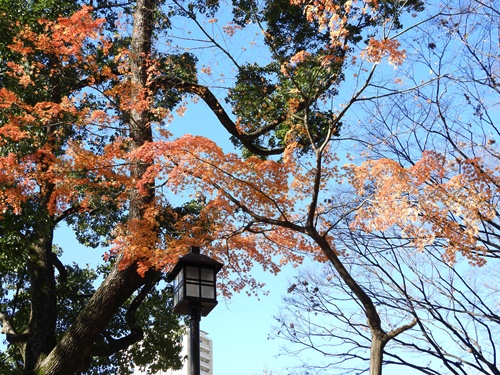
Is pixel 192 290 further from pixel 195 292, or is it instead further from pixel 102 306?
pixel 102 306

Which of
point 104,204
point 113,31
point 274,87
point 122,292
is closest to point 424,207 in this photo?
point 274,87

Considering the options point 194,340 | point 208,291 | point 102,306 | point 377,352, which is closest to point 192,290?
point 208,291

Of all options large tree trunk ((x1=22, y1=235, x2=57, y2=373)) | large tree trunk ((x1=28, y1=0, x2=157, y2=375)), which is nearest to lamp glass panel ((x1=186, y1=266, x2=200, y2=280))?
large tree trunk ((x1=28, y1=0, x2=157, y2=375))

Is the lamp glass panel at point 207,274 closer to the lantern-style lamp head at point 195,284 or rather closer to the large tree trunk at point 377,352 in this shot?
the lantern-style lamp head at point 195,284

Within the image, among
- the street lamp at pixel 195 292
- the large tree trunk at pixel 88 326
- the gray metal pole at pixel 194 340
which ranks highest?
the large tree trunk at pixel 88 326

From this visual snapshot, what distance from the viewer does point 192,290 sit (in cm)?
546

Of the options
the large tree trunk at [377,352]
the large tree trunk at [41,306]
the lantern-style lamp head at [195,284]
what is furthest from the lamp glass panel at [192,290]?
the large tree trunk at [41,306]

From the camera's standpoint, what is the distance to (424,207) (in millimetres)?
8383

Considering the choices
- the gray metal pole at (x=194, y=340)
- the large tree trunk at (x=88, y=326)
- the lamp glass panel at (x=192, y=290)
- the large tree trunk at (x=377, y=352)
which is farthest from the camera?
the large tree trunk at (x=88, y=326)

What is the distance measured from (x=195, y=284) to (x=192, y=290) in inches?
2.5

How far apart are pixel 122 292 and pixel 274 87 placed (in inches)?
179

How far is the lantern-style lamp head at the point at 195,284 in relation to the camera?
5.43 metres

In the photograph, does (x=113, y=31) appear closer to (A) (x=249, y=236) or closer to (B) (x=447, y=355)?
(A) (x=249, y=236)

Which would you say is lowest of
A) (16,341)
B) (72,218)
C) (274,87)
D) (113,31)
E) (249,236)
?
(16,341)
